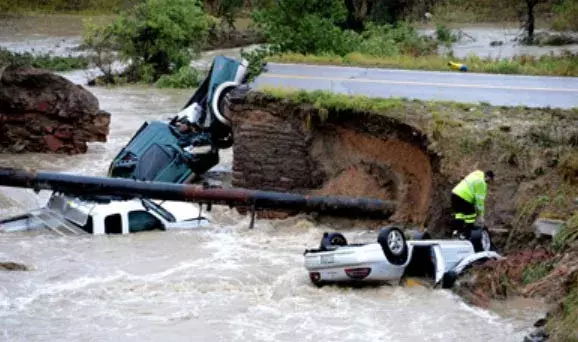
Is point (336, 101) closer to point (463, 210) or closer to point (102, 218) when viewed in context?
point (463, 210)

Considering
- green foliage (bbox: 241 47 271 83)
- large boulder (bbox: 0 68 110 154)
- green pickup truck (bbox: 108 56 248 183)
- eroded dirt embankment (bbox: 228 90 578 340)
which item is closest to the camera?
eroded dirt embankment (bbox: 228 90 578 340)

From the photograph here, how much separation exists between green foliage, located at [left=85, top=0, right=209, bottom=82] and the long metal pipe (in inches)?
936

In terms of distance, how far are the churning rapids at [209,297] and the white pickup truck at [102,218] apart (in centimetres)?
31

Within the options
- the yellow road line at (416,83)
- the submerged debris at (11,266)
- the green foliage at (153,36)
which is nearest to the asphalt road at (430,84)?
the yellow road line at (416,83)

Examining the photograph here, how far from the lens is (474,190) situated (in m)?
16.1

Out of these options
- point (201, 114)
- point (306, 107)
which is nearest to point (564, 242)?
point (306, 107)

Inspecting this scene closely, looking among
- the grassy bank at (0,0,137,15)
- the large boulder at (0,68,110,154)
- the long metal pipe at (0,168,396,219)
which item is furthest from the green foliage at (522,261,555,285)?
the grassy bank at (0,0,137,15)

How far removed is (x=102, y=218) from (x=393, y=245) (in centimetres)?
647

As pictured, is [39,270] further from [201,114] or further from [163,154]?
[201,114]

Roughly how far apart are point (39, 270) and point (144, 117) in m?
16.5

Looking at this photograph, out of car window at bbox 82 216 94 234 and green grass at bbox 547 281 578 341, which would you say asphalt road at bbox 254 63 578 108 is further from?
green grass at bbox 547 281 578 341

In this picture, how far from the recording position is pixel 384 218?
19.1 metres

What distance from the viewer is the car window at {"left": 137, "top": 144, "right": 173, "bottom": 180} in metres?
22.2

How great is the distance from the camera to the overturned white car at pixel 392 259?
1506 cm
